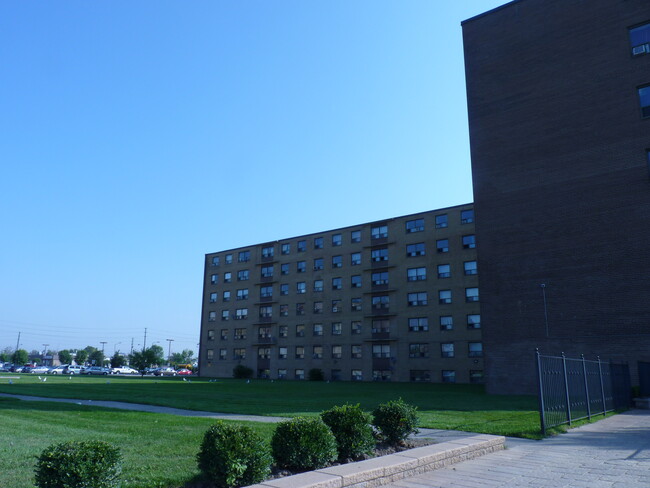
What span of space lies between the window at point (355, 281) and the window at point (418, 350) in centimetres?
1028

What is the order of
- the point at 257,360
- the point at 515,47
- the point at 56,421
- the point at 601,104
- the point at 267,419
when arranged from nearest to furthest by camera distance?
the point at 56,421, the point at 267,419, the point at 601,104, the point at 515,47, the point at 257,360

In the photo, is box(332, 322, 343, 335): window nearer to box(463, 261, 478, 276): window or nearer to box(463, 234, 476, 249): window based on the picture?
box(463, 261, 478, 276): window

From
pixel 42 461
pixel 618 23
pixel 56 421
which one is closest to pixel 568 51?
pixel 618 23

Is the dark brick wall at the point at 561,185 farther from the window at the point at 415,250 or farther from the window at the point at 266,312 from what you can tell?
the window at the point at 266,312

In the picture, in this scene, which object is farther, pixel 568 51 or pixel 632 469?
pixel 568 51

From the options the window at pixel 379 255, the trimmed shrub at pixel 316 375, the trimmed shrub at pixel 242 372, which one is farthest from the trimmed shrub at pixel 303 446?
the trimmed shrub at pixel 242 372

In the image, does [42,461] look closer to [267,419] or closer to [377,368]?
[267,419]

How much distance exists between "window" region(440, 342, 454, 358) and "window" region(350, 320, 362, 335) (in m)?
10.8

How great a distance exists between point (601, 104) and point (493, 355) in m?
16.6

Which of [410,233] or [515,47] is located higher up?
[515,47]

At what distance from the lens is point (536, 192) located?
33250 millimetres

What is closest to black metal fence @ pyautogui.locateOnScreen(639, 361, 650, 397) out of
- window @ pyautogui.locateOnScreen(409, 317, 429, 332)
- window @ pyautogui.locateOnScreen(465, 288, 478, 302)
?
window @ pyautogui.locateOnScreen(465, 288, 478, 302)

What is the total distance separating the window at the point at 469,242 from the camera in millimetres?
55719

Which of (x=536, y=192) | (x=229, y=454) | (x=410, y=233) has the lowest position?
(x=229, y=454)
